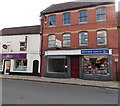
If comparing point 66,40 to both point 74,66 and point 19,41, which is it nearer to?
point 74,66

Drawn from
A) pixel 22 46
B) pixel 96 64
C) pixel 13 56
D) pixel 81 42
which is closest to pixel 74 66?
pixel 96 64

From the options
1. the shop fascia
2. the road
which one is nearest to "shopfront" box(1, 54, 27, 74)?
the shop fascia

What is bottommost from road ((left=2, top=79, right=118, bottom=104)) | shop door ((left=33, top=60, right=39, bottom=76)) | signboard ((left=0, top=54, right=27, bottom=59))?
road ((left=2, top=79, right=118, bottom=104))

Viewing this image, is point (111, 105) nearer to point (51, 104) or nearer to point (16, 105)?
point (51, 104)

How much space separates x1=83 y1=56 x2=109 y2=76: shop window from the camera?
1361cm

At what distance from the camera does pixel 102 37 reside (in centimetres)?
1408

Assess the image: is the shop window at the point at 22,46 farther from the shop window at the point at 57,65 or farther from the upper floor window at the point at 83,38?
the upper floor window at the point at 83,38

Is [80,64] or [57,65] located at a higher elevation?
[80,64]

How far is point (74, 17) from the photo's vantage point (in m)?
15.6

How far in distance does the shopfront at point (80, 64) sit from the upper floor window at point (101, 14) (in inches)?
164

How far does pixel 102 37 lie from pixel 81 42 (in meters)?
2.67

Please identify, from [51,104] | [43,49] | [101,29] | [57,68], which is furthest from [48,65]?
[51,104]

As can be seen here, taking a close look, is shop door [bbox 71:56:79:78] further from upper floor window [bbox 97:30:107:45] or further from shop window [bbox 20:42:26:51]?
shop window [bbox 20:42:26:51]

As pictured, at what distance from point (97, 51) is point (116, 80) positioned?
3.94 m
